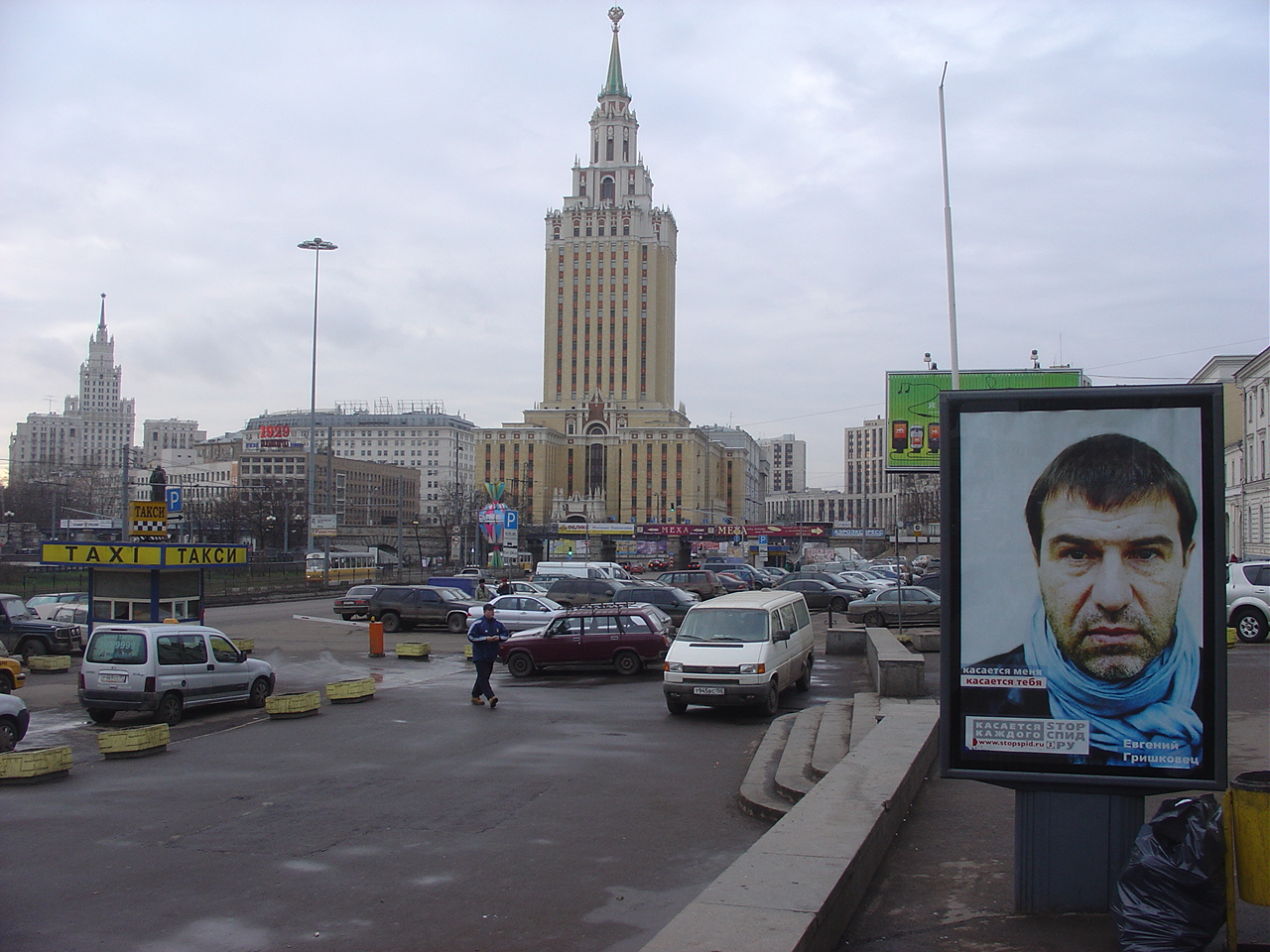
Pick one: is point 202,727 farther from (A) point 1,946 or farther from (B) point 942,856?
(B) point 942,856

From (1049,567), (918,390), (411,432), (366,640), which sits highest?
(411,432)

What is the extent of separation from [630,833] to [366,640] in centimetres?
2219

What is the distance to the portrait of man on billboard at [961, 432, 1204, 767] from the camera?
521 cm

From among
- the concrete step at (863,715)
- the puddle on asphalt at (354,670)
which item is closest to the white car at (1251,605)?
the concrete step at (863,715)

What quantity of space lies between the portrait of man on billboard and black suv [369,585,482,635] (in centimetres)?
2809

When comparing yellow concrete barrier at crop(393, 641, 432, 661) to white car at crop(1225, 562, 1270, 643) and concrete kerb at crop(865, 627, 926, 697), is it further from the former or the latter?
white car at crop(1225, 562, 1270, 643)

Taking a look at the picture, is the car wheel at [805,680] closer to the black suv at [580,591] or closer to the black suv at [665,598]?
the black suv at [665,598]

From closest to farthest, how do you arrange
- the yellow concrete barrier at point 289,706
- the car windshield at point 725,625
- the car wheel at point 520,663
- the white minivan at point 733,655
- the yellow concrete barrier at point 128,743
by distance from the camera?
1. the yellow concrete barrier at point 128,743
2. the white minivan at point 733,655
3. the car windshield at point 725,625
4. the yellow concrete barrier at point 289,706
5. the car wheel at point 520,663

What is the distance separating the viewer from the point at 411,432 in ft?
623

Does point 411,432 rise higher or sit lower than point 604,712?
higher

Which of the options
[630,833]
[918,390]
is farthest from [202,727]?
[918,390]

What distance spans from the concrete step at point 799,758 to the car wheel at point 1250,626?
43.6 feet

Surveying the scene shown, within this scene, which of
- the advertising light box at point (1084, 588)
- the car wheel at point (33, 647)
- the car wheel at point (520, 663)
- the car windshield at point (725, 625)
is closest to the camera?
the advertising light box at point (1084, 588)

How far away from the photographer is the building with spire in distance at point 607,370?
148750 mm
